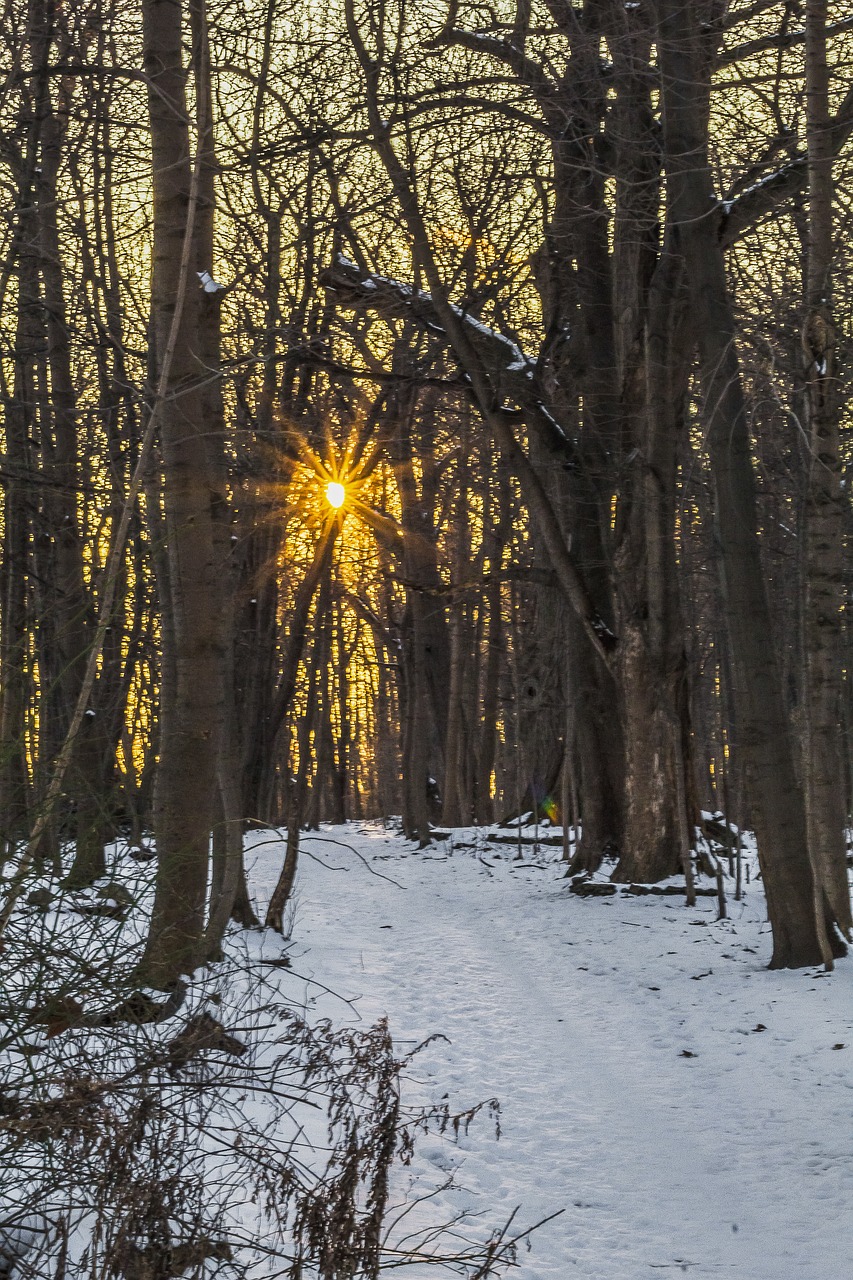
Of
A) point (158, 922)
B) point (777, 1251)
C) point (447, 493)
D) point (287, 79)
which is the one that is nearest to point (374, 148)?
point (287, 79)

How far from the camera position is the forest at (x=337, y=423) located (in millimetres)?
3391

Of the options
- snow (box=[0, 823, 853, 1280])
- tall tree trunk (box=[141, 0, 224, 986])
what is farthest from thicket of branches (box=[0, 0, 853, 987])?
snow (box=[0, 823, 853, 1280])

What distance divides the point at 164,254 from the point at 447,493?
1663cm

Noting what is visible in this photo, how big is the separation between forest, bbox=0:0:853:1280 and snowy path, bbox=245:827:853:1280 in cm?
51

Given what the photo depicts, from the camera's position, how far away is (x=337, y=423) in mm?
15180

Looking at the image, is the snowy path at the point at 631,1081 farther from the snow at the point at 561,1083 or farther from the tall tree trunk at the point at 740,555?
the tall tree trunk at the point at 740,555

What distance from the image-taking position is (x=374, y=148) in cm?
1093

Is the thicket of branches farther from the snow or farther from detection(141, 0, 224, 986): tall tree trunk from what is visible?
the snow

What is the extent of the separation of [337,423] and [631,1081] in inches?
418

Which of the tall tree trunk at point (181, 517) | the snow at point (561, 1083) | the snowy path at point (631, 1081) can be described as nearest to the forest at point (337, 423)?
the tall tree trunk at point (181, 517)

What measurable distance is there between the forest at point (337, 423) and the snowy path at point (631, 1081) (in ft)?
1.67

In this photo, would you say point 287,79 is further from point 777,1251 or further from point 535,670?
point 535,670

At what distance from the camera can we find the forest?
3.39m

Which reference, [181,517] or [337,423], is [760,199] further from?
[337,423]
